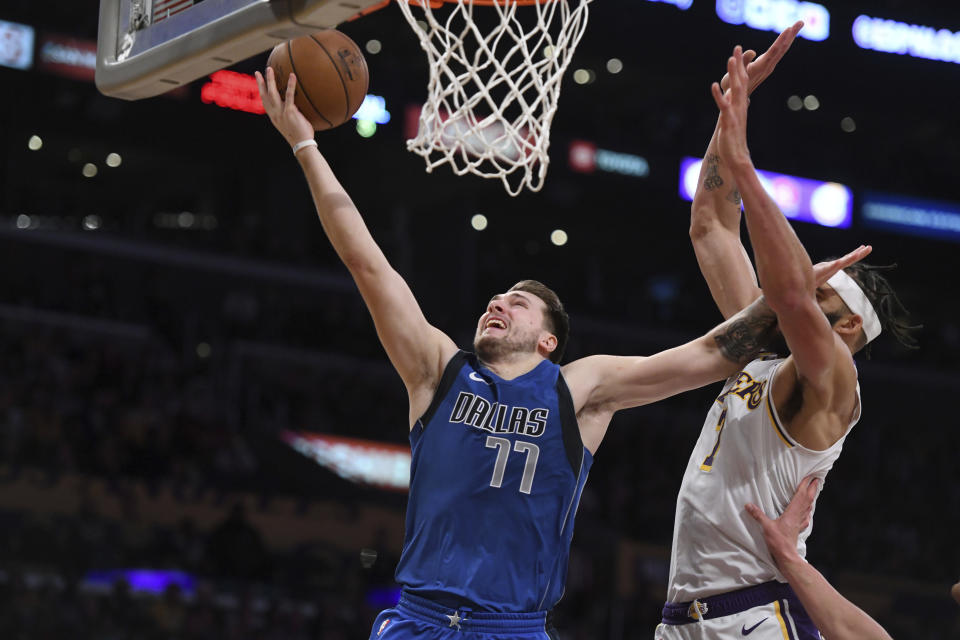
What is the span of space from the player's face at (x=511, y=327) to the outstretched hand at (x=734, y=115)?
76 cm

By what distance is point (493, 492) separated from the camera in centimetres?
343

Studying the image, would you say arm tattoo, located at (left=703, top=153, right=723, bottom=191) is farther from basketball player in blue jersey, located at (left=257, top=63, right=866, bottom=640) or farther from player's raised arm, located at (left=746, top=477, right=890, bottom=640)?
player's raised arm, located at (left=746, top=477, right=890, bottom=640)

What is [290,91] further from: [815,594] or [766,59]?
[815,594]

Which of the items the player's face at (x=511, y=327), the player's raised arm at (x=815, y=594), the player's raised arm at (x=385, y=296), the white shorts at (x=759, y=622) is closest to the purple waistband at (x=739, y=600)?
the white shorts at (x=759, y=622)

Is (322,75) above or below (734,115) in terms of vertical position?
above

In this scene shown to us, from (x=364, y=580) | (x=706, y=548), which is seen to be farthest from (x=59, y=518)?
(x=706, y=548)

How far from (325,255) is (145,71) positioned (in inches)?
515

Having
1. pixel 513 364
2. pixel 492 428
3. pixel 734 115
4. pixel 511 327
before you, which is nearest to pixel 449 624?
pixel 492 428

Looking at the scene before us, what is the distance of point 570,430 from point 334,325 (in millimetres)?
13084

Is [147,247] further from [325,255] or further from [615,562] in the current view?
[615,562]

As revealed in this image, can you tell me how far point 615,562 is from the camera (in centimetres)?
1291

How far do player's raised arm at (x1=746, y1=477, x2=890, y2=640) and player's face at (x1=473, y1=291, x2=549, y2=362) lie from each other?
0.82 meters

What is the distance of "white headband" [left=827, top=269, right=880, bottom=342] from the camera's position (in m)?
3.70

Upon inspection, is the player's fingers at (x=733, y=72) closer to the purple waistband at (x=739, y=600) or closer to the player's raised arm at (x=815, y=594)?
the player's raised arm at (x=815, y=594)
